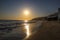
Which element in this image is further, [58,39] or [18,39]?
[18,39]

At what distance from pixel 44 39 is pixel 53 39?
985mm

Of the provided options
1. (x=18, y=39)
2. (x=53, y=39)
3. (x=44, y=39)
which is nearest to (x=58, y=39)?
(x=53, y=39)

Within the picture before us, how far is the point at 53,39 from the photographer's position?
44.1ft

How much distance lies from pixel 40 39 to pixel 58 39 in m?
1.99

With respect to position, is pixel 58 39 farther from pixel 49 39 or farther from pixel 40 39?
pixel 40 39

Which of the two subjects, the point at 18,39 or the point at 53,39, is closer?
the point at 53,39

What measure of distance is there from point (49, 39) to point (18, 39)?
486 cm

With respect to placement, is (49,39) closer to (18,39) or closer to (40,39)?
(40,39)

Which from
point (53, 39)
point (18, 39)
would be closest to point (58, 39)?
point (53, 39)

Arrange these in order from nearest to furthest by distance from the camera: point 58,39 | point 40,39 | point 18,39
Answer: point 58,39 < point 40,39 < point 18,39

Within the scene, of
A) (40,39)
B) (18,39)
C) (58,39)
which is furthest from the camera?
(18,39)

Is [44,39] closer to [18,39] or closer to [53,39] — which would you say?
[53,39]

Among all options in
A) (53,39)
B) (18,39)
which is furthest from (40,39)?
(18,39)

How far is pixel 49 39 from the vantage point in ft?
44.8
